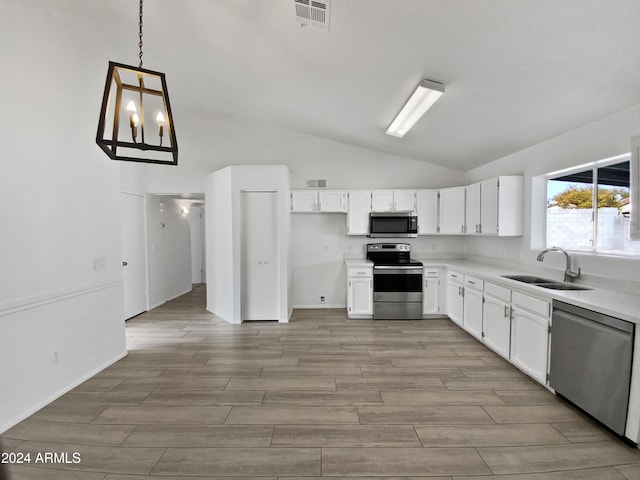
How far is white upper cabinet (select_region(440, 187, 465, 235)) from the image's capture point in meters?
4.71

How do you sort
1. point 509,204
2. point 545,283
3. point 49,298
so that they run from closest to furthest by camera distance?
point 49,298 → point 545,283 → point 509,204

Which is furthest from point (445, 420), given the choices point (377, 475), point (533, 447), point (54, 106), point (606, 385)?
point (54, 106)

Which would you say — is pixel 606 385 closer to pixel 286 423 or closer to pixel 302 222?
pixel 286 423

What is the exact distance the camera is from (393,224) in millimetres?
5000

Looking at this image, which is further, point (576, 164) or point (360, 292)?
point (360, 292)

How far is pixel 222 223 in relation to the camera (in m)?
4.79

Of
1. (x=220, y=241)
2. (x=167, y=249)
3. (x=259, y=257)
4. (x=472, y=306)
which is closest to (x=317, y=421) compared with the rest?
(x=472, y=306)

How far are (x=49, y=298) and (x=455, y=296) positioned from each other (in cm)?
471

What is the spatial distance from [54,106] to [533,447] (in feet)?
15.2

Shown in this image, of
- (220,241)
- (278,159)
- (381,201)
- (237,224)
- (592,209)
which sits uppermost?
Result: (278,159)

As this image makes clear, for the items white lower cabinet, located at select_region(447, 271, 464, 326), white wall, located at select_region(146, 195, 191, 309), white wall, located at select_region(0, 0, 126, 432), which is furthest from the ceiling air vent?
white wall, located at select_region(146, 195, 191, 309)

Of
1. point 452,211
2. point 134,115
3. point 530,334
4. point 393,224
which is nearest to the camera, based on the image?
point 134,115

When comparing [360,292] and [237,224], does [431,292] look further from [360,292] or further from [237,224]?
[237,224]

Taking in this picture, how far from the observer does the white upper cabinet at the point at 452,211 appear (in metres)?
4.71
